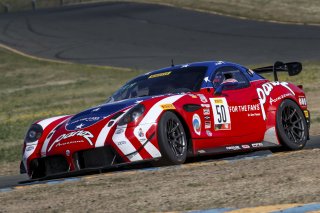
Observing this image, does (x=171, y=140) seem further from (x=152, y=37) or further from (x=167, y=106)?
(x=152, y=37)

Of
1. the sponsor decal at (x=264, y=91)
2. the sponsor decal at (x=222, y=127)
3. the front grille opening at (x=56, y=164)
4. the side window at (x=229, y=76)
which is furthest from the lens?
the sponsor decal at (x=264, y=91)

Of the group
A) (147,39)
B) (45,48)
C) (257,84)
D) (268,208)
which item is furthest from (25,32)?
(268,208)

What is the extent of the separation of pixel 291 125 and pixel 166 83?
1678 millimetres

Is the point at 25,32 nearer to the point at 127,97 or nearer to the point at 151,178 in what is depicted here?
the point at 127,97

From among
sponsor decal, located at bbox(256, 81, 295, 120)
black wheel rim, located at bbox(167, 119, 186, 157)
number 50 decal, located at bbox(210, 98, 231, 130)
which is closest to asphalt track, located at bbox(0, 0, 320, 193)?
sponsor decal, located at bbox(256, 81, 295, 120)

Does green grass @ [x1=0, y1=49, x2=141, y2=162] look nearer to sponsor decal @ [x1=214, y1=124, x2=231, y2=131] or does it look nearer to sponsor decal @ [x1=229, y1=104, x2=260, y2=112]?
sponsor decal @ [x1=229, y1=104, x2=260, y2=112]

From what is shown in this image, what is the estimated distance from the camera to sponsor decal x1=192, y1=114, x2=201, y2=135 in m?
10.3

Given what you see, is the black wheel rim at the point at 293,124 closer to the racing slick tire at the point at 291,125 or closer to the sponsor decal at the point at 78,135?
the racing slick tire at the point at 291,125

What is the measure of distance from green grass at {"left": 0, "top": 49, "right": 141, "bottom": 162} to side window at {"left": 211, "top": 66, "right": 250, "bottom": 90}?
5129 millimetres

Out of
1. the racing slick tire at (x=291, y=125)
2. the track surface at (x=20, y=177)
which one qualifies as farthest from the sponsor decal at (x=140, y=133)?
the racing slick tire at (x=291, y=125)

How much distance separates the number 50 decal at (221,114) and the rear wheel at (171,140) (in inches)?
24.9

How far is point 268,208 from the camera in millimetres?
6570

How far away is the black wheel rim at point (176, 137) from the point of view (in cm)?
994

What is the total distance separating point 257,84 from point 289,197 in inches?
179
